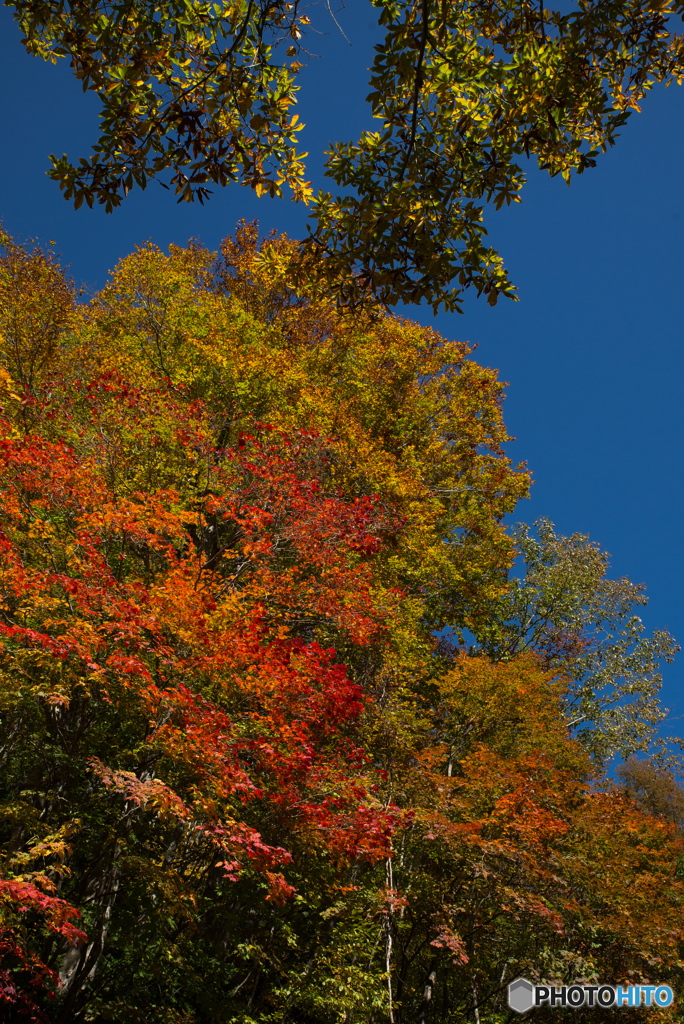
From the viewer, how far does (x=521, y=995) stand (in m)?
9.73

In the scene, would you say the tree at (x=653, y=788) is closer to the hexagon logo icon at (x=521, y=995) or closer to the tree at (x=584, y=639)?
the tree at (x=584, y=639)

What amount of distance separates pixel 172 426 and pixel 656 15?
9728 mm

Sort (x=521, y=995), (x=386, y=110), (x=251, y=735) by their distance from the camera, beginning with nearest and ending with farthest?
(x=386, y=110) → (x=251, y=735) → (x=521, y=995)

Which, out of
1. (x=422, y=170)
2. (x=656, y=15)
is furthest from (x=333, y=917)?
(x=656, y=15)

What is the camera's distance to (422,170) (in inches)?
150

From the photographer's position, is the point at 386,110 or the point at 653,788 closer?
A: the point at 386,110

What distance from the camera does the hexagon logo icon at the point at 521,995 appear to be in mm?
9547

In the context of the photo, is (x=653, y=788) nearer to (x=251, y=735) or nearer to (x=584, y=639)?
(x=584, y=639)

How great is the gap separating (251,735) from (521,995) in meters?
6.28

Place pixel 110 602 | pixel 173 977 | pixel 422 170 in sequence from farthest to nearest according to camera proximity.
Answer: pixel 173 977 → pixel 110 602 → pixel 422 170

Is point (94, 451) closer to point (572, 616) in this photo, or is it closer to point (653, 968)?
point (653, 968)

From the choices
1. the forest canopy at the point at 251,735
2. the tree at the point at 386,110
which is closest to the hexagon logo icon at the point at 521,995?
the forest canopy at the point at 251,735

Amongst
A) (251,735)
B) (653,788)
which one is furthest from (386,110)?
(653,788)

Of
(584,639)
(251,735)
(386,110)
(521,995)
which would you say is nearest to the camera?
(386,110)
